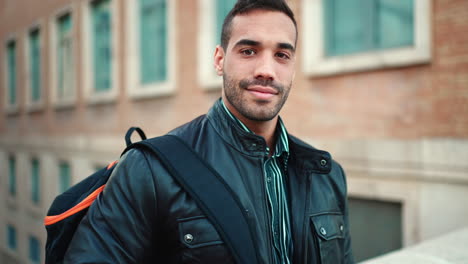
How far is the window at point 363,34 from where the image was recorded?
5363 millimetres

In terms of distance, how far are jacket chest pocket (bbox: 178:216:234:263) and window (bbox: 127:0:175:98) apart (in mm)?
8010

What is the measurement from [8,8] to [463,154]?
65.5 ft

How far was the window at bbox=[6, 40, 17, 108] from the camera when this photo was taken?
19.8 m

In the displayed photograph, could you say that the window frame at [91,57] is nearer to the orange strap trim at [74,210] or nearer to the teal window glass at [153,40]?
the teal window glass at [153,40]

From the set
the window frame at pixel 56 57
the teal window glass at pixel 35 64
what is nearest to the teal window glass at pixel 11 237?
the teal window glass at pixel 35 64

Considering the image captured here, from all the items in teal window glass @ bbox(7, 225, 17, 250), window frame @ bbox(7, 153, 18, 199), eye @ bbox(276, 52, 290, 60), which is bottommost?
teal window glass @ bbox(7, 225, 17, 250)

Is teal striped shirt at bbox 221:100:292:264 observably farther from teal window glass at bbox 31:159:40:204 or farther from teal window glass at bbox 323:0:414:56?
teal window glass at bbox 31:159:40:204

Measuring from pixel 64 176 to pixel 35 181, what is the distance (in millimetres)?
3287

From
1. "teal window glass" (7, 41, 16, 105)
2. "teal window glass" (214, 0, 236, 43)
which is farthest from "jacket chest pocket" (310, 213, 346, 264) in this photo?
"teal window glass" (7, 41, 16, 105)

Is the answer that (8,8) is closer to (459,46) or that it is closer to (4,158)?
(4,158)

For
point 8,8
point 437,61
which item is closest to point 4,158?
point 8,8

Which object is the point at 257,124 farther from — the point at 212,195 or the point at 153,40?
the point at 153,40

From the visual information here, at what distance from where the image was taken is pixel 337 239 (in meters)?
2.03

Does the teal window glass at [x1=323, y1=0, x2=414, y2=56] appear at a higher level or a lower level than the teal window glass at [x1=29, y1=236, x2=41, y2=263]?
higher
